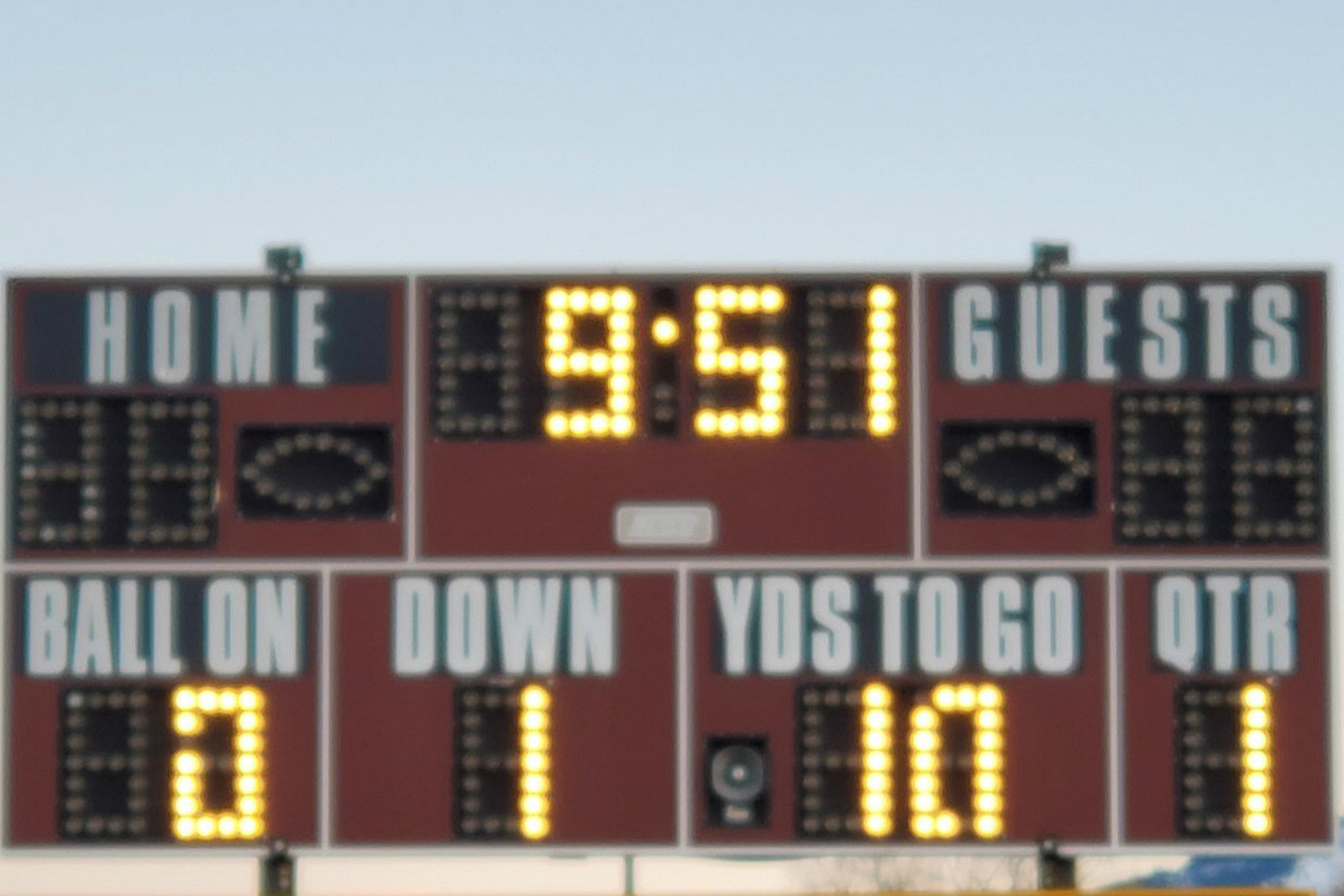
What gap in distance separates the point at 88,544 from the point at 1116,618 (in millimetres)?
4446

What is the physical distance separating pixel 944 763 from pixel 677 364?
6.73 ft

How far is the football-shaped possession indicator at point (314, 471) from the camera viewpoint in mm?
12367

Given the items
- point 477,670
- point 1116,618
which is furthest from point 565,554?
point 1116,618

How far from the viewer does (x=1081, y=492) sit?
40.4 ft

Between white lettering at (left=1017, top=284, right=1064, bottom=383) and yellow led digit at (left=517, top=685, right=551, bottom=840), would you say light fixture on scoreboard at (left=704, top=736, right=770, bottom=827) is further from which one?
white lettering at (left=1017, top=284, right=1064, bottom=383)

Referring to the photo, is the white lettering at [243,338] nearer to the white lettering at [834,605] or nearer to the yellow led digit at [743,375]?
the yellow led digit at [743,375]

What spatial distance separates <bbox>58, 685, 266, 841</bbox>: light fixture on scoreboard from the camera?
1236 cm

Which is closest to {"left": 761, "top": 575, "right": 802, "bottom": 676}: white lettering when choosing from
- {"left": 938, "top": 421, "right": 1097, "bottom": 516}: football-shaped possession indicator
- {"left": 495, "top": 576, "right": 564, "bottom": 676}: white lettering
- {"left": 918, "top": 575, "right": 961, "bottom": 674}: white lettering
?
{"left": 918, "top": 575, "right": 961, "bottom": 674}: white lettering

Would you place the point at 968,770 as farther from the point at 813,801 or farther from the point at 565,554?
the point at 565,554

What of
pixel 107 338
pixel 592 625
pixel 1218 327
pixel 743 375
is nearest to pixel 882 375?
pixel 743 375

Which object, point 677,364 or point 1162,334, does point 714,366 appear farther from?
point 1162,334

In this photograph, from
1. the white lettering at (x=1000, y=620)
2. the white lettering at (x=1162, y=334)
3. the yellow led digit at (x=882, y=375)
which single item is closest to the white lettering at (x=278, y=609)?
the yellow led digit at (x=882, y=375)

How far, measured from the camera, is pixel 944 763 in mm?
12219

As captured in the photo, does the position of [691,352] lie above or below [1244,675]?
above
